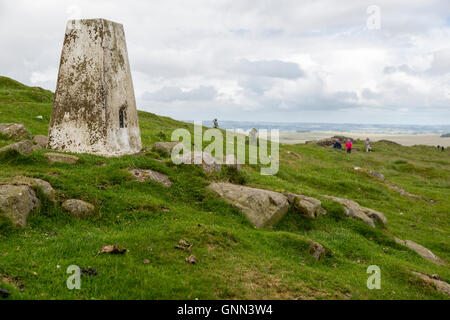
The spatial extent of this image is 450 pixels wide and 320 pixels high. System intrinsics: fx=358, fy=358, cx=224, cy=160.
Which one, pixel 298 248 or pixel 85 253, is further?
pixel 298 248

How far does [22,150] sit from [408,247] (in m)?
15.9

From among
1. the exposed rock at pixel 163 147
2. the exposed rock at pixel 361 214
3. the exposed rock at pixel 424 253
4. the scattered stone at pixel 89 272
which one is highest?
the exposed rock at pixel 163 147

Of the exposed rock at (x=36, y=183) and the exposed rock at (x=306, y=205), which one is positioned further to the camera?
the exposed rock at (x=306, y=205)

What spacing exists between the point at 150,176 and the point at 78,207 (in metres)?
3.62

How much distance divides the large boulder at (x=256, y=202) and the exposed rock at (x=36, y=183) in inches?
230

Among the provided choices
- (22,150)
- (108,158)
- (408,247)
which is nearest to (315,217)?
(408,247)

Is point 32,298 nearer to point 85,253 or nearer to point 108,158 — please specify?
point 85,253

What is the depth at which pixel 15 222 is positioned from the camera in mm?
9672

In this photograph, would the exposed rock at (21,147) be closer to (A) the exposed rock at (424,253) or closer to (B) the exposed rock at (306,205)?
(B) the exposed rock at (306,205)

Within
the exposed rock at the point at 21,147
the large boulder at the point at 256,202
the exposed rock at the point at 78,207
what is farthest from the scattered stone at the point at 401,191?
the exposed rock at the point at 21,147

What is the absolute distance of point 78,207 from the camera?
11.2 meters

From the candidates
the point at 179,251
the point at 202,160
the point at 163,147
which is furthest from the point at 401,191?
the point at 179,251

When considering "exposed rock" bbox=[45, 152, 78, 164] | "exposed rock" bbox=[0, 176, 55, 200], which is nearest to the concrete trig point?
"exposed rock" bbox=[45, 152, 78, 164]

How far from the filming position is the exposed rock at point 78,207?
1106 centimetres
